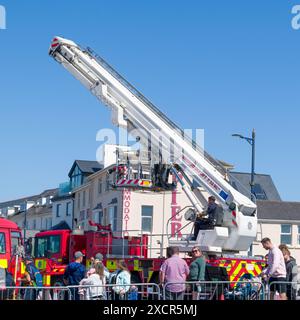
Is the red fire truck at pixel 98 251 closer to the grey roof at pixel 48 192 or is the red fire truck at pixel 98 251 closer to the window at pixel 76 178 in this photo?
the window at pixel 76 178

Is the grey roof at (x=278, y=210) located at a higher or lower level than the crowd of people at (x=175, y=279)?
higher

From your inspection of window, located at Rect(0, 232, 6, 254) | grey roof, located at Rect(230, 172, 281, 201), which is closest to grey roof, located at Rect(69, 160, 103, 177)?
grey roof, located at Rect(230, 172, 281, 201)

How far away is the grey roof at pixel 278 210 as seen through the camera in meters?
54.2

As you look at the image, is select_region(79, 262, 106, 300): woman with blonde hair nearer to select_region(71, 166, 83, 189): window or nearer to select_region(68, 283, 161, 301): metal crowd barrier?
select_region(68, 283, 161, 301): metal crowd barrier

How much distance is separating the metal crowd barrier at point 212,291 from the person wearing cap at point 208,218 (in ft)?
19.0

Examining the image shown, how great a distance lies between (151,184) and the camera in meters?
23.8

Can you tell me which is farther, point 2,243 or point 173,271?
point 2,243

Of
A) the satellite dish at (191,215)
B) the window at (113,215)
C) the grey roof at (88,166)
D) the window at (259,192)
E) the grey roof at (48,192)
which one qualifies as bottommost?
the satellite dish at (191,215)

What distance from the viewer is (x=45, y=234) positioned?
998 inches

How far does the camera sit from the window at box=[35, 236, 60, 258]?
975 inches

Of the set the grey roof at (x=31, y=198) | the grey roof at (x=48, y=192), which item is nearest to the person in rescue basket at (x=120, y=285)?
the grey roof at (x=31, y=198)

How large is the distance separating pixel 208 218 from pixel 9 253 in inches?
214

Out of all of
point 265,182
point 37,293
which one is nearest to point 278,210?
point 265,182

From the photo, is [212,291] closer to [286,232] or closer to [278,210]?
[286,232]
